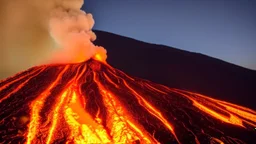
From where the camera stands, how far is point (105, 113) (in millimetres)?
12297

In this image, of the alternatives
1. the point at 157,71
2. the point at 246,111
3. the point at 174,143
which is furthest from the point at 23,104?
the point at 157,71

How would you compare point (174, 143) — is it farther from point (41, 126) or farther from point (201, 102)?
point (201, 102)

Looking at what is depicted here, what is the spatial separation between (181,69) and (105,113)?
19572 millimetres

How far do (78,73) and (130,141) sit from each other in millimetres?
8537

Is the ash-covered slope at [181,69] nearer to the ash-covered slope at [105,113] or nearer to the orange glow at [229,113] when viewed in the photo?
the orange glow at [229,113]

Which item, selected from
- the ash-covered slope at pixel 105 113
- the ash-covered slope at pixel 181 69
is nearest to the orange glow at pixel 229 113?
the ash-covered slope at pixel 105 113

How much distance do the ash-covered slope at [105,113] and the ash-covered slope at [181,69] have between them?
26.5ft

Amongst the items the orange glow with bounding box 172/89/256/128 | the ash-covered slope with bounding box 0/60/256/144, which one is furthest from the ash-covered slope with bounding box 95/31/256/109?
the ash-covered slope with bounding box 0/60/256/144

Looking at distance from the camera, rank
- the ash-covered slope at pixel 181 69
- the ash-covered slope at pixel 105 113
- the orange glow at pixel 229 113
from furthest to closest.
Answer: the ash-covered slope at pixel 181 69 < the orange glow at pixel 229 113 < the ash-covered slope at pixel 105 113

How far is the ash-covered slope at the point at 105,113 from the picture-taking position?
10445 mm

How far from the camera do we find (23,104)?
12.6 meters

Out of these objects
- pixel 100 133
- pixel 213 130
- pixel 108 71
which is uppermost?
pixel 108 71

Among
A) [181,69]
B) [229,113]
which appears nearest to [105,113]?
[229,113]

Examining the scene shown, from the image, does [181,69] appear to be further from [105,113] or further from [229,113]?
[105,113]
